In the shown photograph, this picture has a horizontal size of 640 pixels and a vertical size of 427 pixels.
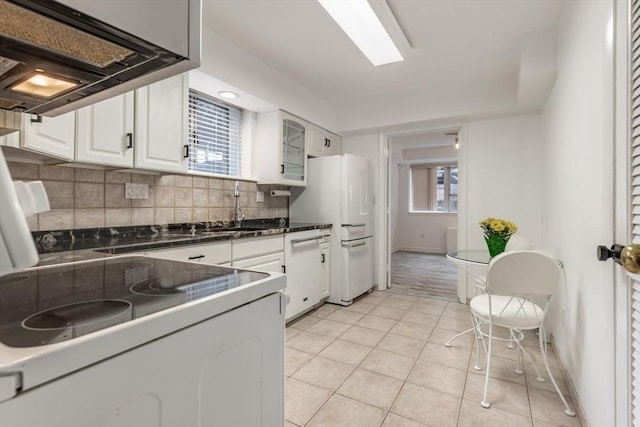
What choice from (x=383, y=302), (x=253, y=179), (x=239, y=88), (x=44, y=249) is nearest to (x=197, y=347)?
(x=44, y=249)

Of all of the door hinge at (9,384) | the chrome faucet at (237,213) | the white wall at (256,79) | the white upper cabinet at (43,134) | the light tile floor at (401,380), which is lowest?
the light tile floor at (401,380)

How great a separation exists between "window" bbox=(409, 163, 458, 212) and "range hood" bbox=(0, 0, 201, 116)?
7306 millimetres

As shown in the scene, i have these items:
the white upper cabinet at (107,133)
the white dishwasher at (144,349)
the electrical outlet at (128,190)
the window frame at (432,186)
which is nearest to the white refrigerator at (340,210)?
the electrical outlet at (128,190)

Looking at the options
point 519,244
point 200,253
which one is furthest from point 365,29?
point 519,244

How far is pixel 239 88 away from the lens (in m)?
2.60

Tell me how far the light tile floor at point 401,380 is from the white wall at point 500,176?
3.96 ft

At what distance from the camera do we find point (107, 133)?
5.89 ft

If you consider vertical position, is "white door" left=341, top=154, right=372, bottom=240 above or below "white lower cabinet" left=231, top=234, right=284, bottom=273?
above

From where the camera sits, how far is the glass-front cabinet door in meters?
3.24

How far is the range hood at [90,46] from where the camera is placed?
522mm

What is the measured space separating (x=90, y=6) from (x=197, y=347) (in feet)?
2.06

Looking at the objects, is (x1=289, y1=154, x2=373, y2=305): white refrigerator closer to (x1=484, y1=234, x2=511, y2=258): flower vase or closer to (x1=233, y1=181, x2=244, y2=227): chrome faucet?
(x1=233, y1=181, x2=244, y2=227): chrome faucet

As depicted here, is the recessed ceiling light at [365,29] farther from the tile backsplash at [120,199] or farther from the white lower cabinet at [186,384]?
the white lower cabinet at [186,384]

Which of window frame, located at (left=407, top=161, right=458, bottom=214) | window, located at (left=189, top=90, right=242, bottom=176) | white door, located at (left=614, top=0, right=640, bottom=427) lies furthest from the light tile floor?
window frame, located at (left=407, top=161, right=458, bottom=214)
